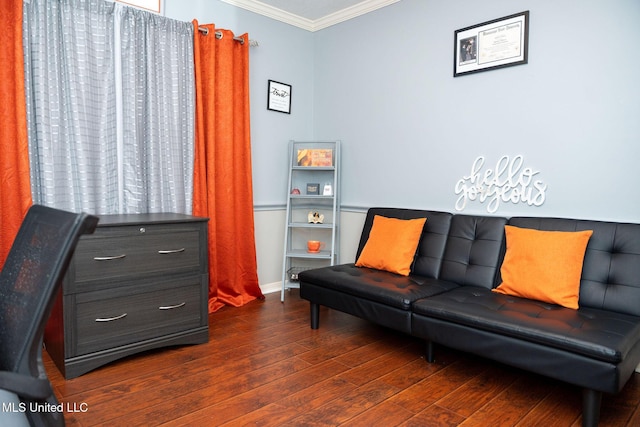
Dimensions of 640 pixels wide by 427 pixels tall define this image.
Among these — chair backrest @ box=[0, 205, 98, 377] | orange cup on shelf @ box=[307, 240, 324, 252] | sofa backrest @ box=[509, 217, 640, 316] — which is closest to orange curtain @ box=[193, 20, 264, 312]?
orange cup on shelf @ box=[307, 240, 324, 252]

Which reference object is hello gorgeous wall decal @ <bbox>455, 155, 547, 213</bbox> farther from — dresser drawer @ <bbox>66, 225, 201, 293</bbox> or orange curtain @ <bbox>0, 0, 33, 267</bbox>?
orange curtain @ <bbox>0, 0, 33, 267</bbox>

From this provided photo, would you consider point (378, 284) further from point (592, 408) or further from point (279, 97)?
point (279, 97)

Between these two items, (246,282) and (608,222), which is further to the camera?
(246,282)

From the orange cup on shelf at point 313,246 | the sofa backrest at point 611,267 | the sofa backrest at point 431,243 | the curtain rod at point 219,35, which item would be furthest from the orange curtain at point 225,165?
the sofa backrest at point 611,267

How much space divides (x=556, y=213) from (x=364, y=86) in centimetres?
187

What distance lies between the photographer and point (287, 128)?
395 centimetres

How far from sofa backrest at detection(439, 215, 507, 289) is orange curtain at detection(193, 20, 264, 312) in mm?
1637

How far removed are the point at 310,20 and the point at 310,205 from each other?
1753 mm

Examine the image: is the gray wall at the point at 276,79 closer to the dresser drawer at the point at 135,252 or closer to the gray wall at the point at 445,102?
the gray wall at the point at 445,102

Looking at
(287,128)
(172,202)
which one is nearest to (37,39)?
(172,202)

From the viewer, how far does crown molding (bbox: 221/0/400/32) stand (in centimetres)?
352

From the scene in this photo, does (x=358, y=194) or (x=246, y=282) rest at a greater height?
(x=358, y=194)

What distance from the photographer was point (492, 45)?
2.82 metres

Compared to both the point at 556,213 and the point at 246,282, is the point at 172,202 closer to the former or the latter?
the point at 246,282
